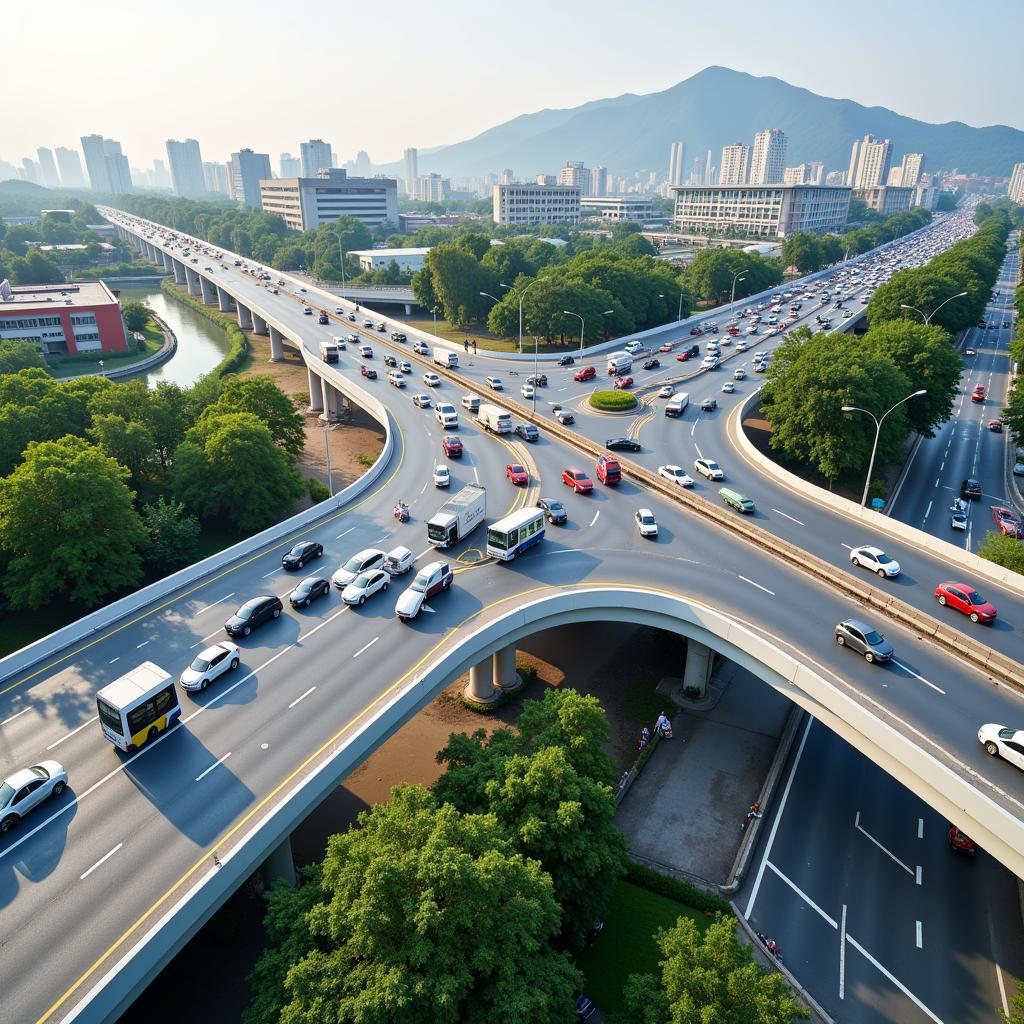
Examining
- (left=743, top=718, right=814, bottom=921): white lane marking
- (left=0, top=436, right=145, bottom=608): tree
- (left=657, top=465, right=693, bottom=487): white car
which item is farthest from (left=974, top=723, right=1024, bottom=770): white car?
(left=0, top=436, right=145, bottom=608): tree

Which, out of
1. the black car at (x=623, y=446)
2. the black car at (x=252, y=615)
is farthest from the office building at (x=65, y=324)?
the black car at (x=252, y=615)

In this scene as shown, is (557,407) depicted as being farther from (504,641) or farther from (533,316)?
(504,641)

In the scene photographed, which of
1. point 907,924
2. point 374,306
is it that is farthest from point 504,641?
point 374,306

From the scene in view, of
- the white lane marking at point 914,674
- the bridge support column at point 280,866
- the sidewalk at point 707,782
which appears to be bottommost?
the sidewalk at point 707,782

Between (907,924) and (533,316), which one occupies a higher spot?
(533,316)

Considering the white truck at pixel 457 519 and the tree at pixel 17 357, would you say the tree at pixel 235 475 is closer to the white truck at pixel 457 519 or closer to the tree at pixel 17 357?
the white truck at pixel 457 519

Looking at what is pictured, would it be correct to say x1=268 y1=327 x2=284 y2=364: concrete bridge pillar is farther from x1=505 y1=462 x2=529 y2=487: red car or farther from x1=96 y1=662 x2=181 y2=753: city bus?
x1=96 y1=662 x2=181 y2=753: city bus
